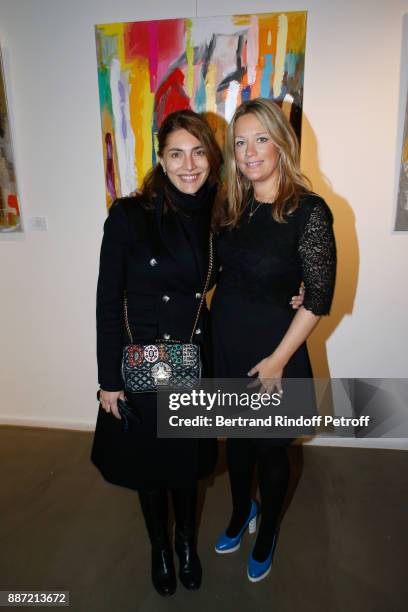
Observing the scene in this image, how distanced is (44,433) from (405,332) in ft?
7.64

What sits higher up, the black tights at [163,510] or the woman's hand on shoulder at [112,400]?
the woman's hand on shoulder at [112,400]

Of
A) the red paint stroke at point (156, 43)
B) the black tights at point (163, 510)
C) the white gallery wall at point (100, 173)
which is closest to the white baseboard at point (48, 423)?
the white gallery wall at point (100, 173)

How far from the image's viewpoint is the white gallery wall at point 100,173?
1837 mm

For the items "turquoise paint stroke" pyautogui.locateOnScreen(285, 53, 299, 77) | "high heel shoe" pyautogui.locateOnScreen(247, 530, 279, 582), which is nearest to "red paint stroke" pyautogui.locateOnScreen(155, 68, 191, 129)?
"turquoise paint stroke" pyautogui.locateOnScreen(285, 53, 299, 77)

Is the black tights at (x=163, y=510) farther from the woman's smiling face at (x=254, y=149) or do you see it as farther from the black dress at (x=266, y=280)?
the woman's smiling face at (x=254, y=149)

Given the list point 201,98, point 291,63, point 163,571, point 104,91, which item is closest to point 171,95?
point 201,98

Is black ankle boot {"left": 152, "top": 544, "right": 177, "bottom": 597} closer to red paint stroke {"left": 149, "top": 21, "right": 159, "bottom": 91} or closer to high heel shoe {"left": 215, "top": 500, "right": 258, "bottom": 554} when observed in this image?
high heel shoe {"left": 215, "top": 500, "right": 258, "bottom": 554}

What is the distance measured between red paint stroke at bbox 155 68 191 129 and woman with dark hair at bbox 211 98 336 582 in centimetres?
78

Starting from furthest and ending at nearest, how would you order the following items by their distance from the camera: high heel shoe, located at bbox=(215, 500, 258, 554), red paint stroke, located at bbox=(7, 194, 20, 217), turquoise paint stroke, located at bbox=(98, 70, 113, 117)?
red paint stroke, located at bbox=(7, 194, 20, 217) → turquoise paint stroke, located at bbox=(98, 70, 113, 117) → high heel shoe, located at bbox=(215, 500, 258, 554)

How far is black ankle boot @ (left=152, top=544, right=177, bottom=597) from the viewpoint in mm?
1446

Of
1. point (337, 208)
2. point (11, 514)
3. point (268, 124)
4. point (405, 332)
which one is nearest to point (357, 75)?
point (337, 208)

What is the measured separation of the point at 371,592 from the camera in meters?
1.45

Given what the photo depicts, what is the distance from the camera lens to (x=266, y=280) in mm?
1319

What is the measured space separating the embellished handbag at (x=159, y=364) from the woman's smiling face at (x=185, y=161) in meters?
0.43
